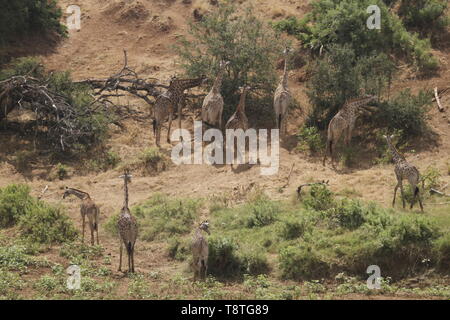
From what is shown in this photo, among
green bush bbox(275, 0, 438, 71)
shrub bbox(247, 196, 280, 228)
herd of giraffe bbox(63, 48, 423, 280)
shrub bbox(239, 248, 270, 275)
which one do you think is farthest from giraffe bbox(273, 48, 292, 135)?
shrub bbox(239, 248, 270, 275)

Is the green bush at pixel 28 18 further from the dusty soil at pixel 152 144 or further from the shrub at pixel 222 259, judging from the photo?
the shrub at pixel 222 259

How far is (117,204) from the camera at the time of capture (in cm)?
1847

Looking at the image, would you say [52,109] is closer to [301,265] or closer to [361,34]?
[361,34]

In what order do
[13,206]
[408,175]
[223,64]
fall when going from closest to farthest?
[408,175], [13,206], [223,64]

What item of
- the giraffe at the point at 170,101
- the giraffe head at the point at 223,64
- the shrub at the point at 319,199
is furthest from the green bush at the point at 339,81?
the shrub at the point at 319,199

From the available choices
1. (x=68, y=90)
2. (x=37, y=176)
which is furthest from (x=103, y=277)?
(x=68, y=90)

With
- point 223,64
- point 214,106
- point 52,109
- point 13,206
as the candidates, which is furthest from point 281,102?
point 13,206

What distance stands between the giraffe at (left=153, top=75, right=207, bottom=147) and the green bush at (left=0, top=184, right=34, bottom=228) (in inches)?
171

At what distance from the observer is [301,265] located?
1488 cm

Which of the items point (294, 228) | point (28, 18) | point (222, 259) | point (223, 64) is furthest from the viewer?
point (28, 18)

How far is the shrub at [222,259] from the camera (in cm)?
1523

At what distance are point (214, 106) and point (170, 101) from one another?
1443mm

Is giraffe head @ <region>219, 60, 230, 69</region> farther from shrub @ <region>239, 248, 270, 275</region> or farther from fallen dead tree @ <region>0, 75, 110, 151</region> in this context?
shrub @ <region>239, 248, 270, 275</region>

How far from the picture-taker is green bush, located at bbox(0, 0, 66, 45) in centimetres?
2512
